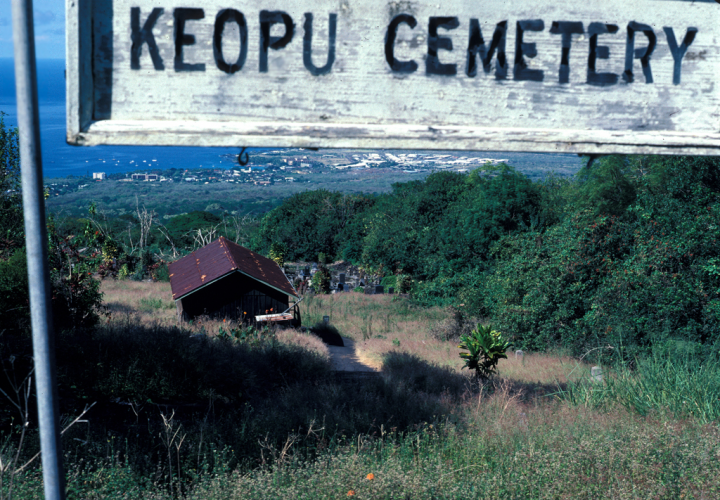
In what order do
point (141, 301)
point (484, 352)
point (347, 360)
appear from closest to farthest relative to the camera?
point (484, 352) < point (347, 360) < point (141, 301)

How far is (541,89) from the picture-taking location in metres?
1.39

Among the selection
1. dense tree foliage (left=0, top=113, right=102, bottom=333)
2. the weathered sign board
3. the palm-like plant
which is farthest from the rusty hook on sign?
the palm-like plant

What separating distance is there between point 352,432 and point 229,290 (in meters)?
13.9

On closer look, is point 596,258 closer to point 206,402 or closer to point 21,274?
point 206,402

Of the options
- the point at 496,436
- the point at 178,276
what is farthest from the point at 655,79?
the point at 178,276

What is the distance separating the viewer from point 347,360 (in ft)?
53.4

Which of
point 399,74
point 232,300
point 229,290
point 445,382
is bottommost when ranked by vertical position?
point 232,300

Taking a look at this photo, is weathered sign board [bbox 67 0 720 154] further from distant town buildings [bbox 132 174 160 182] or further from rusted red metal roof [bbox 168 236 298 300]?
distant town buildings [bbox 132 174 160 182]

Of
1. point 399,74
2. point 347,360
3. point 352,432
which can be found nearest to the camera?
point 399,74

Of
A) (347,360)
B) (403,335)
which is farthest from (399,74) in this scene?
(403,335)

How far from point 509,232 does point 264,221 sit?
34.6m

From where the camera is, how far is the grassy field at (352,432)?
393cm

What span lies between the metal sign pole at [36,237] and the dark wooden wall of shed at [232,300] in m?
18.3

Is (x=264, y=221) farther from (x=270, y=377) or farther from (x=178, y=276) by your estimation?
(x=270, y=377)
